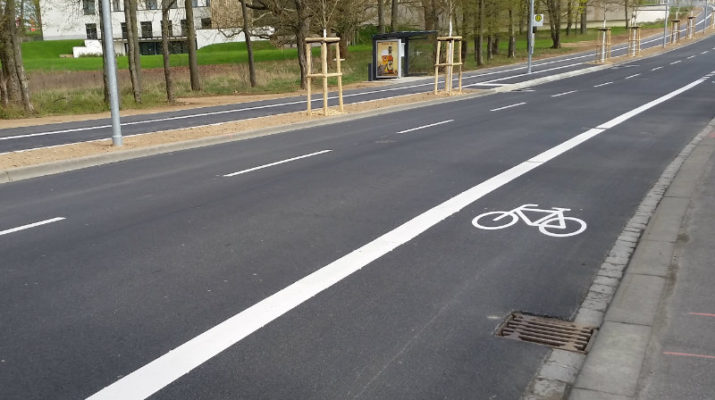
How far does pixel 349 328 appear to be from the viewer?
16.9ft

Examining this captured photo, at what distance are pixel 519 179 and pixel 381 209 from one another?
2.89m

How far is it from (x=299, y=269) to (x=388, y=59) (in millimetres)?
39237

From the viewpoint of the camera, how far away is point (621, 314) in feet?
17.3

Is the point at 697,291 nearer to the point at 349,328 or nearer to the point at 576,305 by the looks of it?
the point at 576,305

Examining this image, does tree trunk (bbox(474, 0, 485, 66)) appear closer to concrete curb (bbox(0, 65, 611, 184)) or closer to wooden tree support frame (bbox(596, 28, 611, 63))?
wooden tree support frame (bbox(596, 28, 611, 63))

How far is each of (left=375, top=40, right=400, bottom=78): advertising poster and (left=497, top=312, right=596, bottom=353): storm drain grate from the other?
39.9 meters

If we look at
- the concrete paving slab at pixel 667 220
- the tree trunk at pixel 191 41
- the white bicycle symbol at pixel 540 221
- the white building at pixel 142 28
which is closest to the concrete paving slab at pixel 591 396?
the concrete paving slab at pixel 667 220

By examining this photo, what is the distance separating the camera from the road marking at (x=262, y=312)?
14.2ft

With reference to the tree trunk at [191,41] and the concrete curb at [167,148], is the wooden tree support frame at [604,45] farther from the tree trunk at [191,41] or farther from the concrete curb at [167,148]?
the tree trunk at [191,41]

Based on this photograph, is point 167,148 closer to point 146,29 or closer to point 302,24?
point 302,24

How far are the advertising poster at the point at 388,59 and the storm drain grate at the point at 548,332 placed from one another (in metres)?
39.9

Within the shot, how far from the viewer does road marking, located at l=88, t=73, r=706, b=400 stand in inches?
170

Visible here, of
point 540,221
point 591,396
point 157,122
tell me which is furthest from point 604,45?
point 591,396

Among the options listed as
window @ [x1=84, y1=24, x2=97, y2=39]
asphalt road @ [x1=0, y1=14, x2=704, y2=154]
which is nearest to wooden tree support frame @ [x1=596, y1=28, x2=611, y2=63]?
asphalt road @ [x1=0, y1=14, x2=704, y2=154]
